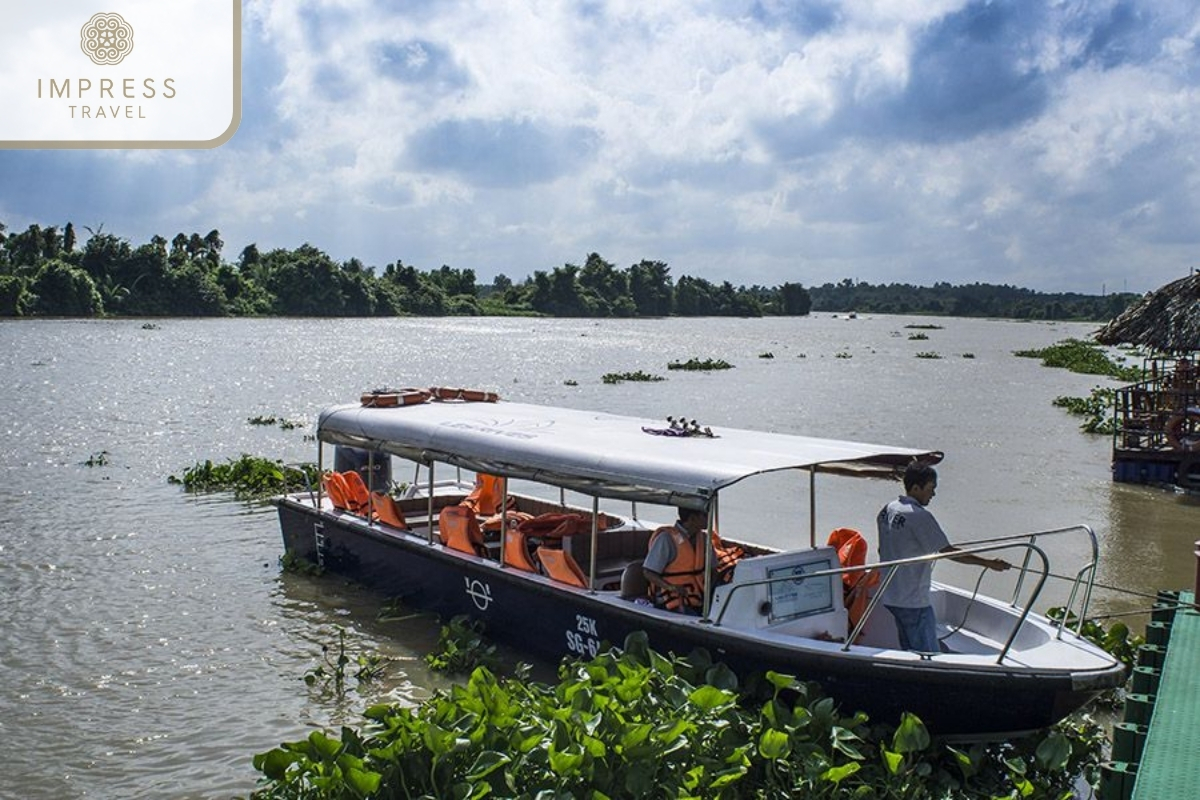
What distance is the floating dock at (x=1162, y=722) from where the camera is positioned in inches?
261

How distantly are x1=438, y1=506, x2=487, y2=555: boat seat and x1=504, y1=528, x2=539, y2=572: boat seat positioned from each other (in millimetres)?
628

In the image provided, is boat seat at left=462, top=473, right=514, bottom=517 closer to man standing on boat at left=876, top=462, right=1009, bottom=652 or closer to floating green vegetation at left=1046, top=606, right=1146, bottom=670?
man standing on boat at left=876, top=462, right=1009, bottom=652

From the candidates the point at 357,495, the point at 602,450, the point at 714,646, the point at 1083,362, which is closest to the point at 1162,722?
the point at 714,646

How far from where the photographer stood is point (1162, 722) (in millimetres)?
7695

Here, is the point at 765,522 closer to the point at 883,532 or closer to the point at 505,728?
the point at 883,532

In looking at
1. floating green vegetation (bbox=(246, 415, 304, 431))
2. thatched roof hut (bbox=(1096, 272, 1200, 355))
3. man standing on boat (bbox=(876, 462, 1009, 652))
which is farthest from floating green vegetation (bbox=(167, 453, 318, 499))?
thatched roof hut (bbox=(1096, 272, 1200, 355))

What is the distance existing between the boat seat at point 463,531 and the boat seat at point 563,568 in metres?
1.35

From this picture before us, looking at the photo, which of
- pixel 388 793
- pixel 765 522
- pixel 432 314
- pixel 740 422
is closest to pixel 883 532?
pixel 388 793

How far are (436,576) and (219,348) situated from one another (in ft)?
183

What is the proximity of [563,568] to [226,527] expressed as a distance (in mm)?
8906

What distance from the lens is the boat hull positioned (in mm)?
7305

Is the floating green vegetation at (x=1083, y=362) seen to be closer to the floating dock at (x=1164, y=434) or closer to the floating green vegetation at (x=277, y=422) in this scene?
the floating dock at (x=1164, y=434)

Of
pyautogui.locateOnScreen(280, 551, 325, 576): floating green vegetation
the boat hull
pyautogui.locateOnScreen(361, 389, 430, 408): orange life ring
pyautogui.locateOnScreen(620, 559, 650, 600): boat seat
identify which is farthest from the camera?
pyautogui.locateOnScreen(280, 551, 325, 576): floating green vegetation

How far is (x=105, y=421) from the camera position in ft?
97.3
